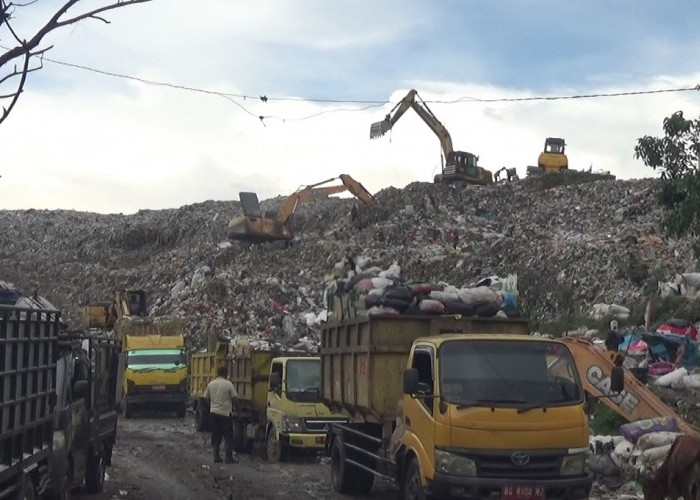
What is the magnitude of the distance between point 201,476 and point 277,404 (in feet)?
8.39

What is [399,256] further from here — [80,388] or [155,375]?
[80,388]

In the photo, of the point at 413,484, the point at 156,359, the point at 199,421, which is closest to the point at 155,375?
the point at 156,359

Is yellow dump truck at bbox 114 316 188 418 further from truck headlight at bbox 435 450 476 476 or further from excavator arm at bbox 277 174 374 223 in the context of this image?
truck headlight at bbox 435 450 476 476

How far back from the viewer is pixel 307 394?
664 inches

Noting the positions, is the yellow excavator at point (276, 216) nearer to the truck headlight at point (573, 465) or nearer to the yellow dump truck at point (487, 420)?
the yellow dump truck at point (487, 420)

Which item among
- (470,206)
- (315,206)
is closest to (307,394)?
(470,206)

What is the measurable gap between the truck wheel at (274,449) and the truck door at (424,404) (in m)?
6.95

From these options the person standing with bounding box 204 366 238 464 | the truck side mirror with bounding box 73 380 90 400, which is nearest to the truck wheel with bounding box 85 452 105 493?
the truck side mirror with bounding box 73 380 90 400

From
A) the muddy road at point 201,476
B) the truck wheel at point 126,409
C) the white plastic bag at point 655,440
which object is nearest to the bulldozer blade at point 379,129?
the truck wheel at point 126,409

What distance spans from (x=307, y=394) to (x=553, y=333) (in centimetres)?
959

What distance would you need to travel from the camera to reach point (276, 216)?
149ft

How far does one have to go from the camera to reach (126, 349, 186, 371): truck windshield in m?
29.1

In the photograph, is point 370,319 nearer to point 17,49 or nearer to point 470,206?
point 17,49

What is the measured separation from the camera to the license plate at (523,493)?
938 cm
